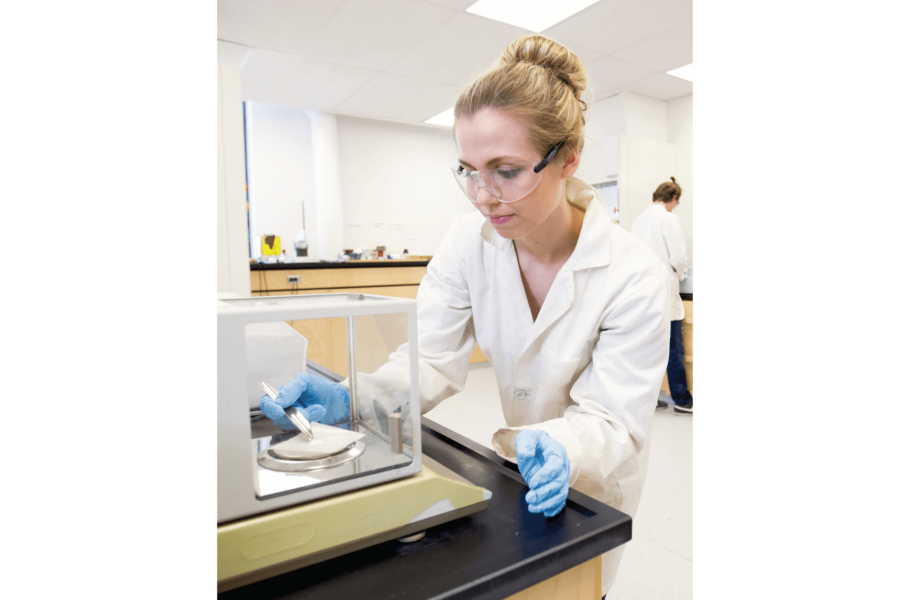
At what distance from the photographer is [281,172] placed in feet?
18.3

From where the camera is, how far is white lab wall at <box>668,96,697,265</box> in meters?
5.13

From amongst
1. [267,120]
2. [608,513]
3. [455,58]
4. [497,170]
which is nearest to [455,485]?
[608,513]

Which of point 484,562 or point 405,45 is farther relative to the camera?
point 405,45

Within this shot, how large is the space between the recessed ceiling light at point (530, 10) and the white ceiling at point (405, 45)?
6 cm

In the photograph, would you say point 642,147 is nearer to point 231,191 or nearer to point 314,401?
point 231,191

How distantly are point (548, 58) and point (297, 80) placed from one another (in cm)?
420

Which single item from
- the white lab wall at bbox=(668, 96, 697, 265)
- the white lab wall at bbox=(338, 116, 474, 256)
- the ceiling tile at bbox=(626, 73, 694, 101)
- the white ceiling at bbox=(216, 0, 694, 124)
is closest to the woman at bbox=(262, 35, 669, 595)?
the white ceiling at bbox=(216, 0, 694, 124)

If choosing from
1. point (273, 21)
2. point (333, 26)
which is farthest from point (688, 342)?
point (273, 21)

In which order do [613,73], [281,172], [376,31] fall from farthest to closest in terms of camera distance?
1. [281,172]
2. [613,73]
3. [376,31]

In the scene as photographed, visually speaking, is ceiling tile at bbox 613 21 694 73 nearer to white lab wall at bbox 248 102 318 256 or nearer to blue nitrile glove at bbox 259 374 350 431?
white lab wall at bbox 248 102 318 256

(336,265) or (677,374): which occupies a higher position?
(336,265)

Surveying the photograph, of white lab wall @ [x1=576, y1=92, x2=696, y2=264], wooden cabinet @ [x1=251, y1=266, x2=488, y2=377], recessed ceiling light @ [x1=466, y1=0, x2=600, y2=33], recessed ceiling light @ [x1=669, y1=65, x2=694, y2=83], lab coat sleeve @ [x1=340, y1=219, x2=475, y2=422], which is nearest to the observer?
lab coat sleeve @ [x1=340, y1=219, x2=475, y2=422]
